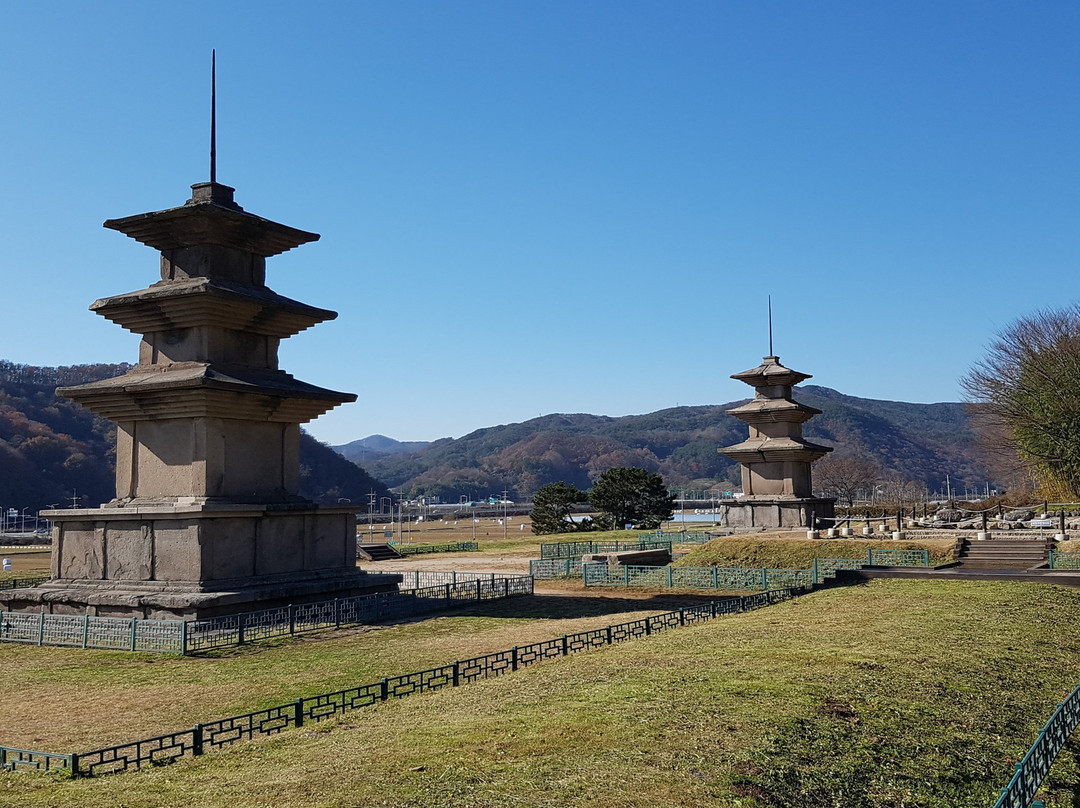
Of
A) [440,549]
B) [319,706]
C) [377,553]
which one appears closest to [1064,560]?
[319,706]

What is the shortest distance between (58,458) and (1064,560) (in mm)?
146340

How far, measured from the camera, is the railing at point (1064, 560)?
2956 centimetres

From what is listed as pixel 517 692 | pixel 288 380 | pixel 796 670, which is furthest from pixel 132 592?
pixel 796 670

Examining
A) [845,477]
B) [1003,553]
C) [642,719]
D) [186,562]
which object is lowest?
[642,719]

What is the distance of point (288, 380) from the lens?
28.1 meters

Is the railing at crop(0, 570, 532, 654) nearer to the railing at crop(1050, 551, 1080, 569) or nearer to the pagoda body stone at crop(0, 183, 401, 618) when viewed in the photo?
the pagoda body stone at crop(0, 183, 401, 618)

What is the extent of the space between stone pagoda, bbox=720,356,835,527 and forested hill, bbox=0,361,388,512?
81.3m

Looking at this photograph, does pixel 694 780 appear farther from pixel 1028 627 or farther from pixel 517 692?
pixel 1028 627

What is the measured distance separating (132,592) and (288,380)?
7738mm

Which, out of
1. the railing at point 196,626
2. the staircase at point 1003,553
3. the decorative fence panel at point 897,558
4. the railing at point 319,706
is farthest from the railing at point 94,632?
the staircase at point 1003,553

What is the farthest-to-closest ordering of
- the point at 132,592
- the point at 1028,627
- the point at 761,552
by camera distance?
the point at 761,552 → the point at 132,592 → the point at 1028,627

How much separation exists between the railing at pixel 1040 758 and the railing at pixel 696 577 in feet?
57.2

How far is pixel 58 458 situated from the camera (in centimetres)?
14150

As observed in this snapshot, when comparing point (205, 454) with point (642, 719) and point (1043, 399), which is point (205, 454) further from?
point (1043, 399)
